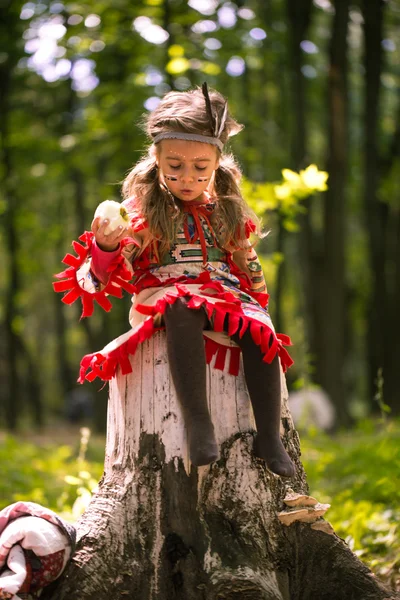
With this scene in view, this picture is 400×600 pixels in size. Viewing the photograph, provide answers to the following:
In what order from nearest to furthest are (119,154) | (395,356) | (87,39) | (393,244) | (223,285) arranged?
(223,285)
(87,39)
(119,154)
(395,356)
(393,244)

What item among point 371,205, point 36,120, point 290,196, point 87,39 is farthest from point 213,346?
point 36,120

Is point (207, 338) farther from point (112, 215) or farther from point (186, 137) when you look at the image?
point (186, 137)

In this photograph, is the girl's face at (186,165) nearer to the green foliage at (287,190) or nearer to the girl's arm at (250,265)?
the girl's arm at (250,265)

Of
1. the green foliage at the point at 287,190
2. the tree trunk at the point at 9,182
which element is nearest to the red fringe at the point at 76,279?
the green foliage at the point at 287,190

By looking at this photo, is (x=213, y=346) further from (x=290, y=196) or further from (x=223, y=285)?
(x=290, y=196)

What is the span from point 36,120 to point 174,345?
11.8m

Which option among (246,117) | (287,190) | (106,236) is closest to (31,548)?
(106,236)

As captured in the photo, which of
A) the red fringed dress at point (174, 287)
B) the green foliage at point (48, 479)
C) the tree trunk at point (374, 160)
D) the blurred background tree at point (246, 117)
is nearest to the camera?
the red fringed dress at point (174, 287)

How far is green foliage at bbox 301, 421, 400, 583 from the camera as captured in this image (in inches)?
180

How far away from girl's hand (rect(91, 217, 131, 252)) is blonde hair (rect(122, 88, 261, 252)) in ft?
0.66

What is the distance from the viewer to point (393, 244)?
14.8m

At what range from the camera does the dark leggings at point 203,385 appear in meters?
3.16

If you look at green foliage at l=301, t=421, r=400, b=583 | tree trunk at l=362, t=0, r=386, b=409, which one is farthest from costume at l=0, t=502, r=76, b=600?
tree trunk at l=362, t=0, r=386, b=409

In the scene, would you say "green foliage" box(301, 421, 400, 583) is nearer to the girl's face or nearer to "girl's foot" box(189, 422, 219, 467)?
"girl's foot" box(189, 422, 219, 467)
